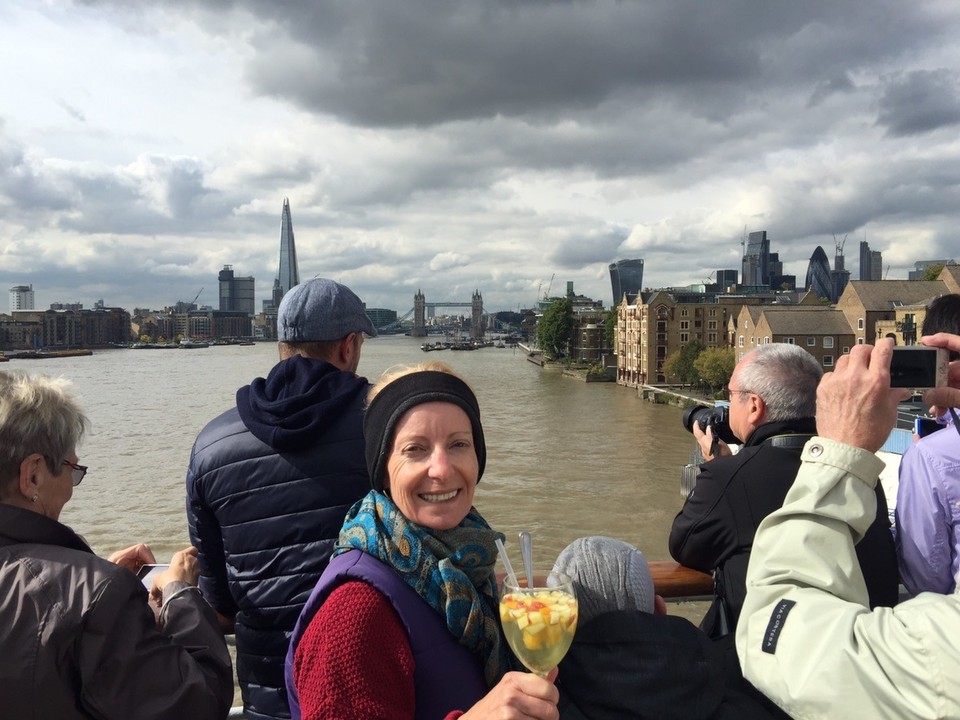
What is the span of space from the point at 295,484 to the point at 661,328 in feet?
181

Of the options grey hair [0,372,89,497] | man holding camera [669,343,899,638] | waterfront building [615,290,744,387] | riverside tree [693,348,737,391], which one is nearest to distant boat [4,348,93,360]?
waterfront building [615,290,744,387]

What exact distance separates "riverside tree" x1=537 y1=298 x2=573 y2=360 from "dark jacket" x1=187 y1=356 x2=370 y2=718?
7948 cm

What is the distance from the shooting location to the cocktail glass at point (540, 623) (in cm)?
127

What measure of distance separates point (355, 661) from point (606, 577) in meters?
0.52

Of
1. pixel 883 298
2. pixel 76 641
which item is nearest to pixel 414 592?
pixel 76 641

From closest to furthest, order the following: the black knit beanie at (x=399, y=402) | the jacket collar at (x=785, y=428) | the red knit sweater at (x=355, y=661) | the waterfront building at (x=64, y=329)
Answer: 1. the red knit sweater at (x=355, y=661)
2. the black knit beanie at (x=399, y=402)
3. the jacket collar at (x=785, y=428)
4. the waterfront building at (x=64, y=329)

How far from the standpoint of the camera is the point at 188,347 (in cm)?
13975

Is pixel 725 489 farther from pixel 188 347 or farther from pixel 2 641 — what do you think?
pixel 188 347

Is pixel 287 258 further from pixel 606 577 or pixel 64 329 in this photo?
pixel 606 577

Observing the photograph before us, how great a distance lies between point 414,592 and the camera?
1468 mm

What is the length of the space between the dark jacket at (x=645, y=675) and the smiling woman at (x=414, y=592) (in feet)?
0.53

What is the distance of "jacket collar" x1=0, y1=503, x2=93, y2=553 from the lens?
153 cm

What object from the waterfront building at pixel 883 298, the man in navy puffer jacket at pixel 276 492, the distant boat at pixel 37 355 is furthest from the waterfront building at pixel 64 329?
the man in navy puffer jacket at pixel 276 492

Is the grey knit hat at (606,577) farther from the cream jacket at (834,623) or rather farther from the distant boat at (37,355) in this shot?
the distant boat at (37,355)
